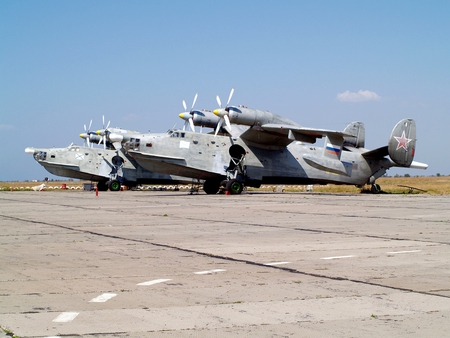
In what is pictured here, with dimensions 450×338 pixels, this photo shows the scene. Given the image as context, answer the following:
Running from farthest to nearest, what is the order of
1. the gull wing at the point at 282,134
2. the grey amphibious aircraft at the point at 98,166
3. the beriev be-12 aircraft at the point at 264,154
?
1. the grey amphibious aircraft at the point at 98,166
2. the beriev be-12 aircraft at the point at 264,154
3. the gull wing at the point at 282,134

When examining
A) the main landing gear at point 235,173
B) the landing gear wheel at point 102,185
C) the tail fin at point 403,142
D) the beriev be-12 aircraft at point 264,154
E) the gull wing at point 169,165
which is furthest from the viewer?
the landing gear wheel at point 102,185

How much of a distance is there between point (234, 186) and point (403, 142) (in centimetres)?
1143

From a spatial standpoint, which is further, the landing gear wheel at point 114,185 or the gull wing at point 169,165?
the landing gear wheel at point 114,185

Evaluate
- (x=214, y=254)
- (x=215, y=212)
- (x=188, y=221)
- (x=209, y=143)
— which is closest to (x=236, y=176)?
(x=209, y=143)

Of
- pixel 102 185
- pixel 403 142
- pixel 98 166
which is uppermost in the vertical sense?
pixel 403 142

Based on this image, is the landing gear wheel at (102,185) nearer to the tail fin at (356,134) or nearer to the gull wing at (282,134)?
the gull wing at (282,134)

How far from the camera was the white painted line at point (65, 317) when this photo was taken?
5.55 meters

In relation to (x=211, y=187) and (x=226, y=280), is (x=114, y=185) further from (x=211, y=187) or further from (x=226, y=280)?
(x=226, y=280)

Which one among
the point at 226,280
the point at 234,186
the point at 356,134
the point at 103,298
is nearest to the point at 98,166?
the point at 234,186

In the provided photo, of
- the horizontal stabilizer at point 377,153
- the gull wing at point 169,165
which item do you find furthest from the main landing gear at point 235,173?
the horizontal stabilizer at point 377,153

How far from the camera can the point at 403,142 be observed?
3706cm

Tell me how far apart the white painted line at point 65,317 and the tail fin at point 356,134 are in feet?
117

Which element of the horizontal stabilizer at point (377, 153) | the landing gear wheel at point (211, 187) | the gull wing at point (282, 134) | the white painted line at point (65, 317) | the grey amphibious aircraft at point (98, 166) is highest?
the gull wing at point (282, 134)

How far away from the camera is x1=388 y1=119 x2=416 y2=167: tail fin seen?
36844mm
